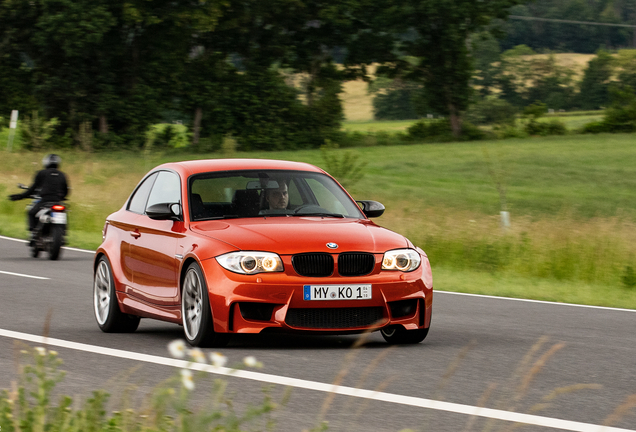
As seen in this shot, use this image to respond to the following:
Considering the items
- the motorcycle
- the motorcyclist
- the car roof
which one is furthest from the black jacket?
the car roof

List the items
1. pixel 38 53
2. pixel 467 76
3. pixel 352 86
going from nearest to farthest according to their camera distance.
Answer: pixel 38 53 < pixel 467 76 < pixel 352 86

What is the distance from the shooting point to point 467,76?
65625mm

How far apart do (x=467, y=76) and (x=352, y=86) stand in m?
119

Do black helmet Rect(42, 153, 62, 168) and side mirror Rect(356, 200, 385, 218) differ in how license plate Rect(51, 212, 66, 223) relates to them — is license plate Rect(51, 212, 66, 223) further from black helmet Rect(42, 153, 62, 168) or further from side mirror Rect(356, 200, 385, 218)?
side mirror Rect(356, 200, 385, 218)

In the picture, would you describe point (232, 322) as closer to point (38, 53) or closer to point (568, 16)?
point (38, 53)

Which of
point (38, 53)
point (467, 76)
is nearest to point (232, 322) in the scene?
point (38, 53)

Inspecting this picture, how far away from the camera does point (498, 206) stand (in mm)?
33625

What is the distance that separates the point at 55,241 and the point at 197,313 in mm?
9776

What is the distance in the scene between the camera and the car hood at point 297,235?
8.16 m

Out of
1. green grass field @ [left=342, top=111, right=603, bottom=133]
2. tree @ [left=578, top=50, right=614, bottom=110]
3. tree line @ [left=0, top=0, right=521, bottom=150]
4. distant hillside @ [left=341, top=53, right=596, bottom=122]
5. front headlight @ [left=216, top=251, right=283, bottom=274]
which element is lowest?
distant hillside @ [left=341, top=53, right=596, bottom=122]

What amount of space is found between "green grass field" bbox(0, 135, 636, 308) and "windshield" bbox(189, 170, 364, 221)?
16.3ft

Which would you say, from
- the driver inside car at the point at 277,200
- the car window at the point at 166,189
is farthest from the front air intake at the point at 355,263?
the car window at the point at 166,189

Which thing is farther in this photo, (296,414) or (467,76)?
(467,76)

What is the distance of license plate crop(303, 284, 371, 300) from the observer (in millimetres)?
8078
